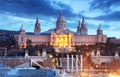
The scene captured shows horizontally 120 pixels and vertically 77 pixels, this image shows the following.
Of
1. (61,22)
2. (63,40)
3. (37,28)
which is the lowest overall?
(63,40)

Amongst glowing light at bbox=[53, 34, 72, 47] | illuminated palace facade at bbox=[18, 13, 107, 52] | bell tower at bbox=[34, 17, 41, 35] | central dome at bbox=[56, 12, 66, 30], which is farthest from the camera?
bell tower at bbox=[34, 17, 41, 35]

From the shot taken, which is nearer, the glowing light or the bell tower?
the glowing light

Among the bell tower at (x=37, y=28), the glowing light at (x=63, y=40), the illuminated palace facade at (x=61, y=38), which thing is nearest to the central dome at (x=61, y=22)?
the illuminated palace facade at (x=61, y=38)

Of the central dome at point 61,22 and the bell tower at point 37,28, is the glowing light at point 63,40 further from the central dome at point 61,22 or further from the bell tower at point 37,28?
the bell tower at point 37,28

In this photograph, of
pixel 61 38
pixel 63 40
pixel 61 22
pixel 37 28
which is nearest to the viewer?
pixel 63 40

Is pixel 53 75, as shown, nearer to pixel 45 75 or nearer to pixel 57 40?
pixel 45 75

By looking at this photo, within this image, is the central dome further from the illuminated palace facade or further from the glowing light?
the glowing light

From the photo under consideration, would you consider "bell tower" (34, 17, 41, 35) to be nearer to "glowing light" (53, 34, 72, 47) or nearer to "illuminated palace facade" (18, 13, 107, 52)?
"illuminated palace facade" (18, 13, 107, 52)

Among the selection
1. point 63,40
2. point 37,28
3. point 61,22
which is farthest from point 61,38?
point 37,28

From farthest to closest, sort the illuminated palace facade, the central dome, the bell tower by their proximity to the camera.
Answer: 1. the bell tower
2. the central dome
3. the illuminated palace facade

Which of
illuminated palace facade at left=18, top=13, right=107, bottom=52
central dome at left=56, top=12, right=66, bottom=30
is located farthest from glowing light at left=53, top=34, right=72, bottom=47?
central dome at left=56, top=12, right=66, bottom=30

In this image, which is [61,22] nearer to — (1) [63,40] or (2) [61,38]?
(2) [61,38]

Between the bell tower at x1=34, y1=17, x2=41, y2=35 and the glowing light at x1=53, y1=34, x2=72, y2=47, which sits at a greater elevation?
the bell tower at x1=34, y1=17, x2=41, y2=35

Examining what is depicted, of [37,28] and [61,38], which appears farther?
[37,28]
